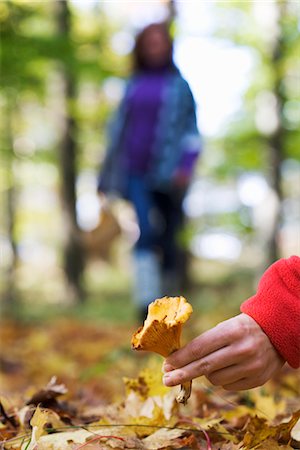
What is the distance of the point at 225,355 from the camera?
1.17m

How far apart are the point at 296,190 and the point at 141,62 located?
11814 mm

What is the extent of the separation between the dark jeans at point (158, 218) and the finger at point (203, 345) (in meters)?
3.40

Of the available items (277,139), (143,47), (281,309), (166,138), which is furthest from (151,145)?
(281,309)

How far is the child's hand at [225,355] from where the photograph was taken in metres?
1.18

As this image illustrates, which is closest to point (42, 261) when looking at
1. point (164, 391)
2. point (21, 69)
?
point (21, 69)

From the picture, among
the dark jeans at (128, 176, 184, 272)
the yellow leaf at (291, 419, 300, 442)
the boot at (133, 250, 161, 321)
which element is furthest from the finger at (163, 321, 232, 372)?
the dark jeans at (128, 176, 184, 272)

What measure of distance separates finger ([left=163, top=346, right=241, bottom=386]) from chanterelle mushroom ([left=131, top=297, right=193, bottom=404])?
0.15ft

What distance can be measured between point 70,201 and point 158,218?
3.34 meters

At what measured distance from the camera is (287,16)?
17.5 feet

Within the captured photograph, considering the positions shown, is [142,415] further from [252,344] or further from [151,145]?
[151,145]

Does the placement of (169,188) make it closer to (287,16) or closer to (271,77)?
(271,77)

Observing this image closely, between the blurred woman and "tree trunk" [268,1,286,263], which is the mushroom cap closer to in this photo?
the blurred woman

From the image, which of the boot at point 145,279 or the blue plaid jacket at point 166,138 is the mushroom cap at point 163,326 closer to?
the boot at point 145,279

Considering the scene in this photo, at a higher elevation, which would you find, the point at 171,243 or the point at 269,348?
the point at 269,348
